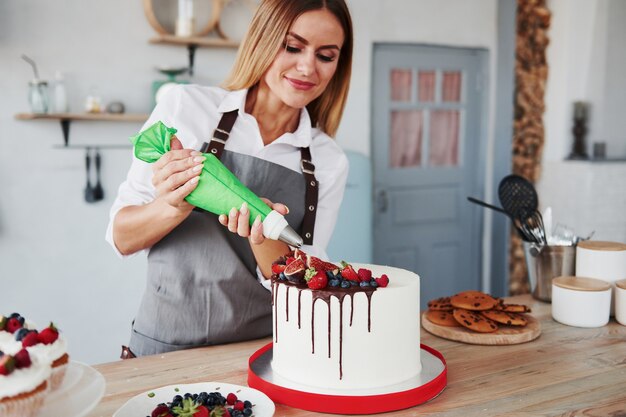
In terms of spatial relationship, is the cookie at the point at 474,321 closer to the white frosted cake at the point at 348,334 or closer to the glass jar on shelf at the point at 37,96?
the white frosted cake at the point at 348,334

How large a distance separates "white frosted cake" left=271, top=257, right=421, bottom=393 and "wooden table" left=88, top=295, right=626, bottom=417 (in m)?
0.08

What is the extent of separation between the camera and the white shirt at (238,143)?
1.69m

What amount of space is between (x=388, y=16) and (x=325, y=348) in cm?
304

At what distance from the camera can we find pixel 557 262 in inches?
79.4

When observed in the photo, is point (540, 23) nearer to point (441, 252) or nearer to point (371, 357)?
point (441, 252)

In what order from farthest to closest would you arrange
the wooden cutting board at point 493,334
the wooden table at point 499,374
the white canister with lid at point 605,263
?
1. the white canister with lid at point 605,263
2. the wooden cutting board at point 493,334
3. the wooden table at point 499,374

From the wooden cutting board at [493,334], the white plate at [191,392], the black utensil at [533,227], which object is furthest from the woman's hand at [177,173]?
the black utensil at [533,227]

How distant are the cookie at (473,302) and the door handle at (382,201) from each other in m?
2.23

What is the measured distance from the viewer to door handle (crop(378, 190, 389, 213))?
4.07m

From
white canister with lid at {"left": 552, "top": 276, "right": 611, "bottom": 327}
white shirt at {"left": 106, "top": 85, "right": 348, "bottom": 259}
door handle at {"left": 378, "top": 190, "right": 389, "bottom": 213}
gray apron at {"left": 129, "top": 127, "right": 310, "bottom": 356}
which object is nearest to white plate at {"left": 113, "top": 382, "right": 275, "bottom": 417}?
gray apron at {"left": 129, "top": 127, "right": 310, "bottom": 356}

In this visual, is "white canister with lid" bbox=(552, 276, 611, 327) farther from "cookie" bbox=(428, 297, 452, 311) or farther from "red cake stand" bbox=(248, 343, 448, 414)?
"red cake stand" bbox=(248, 343, 448, 414)

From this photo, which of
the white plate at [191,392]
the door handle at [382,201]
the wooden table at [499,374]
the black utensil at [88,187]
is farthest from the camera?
the door handle at [382,201]

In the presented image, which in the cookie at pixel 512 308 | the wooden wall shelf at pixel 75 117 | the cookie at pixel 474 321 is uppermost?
the wooden wall shelf at pixel 75 117

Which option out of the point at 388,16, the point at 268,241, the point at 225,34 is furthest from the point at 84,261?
the point at 388,16
